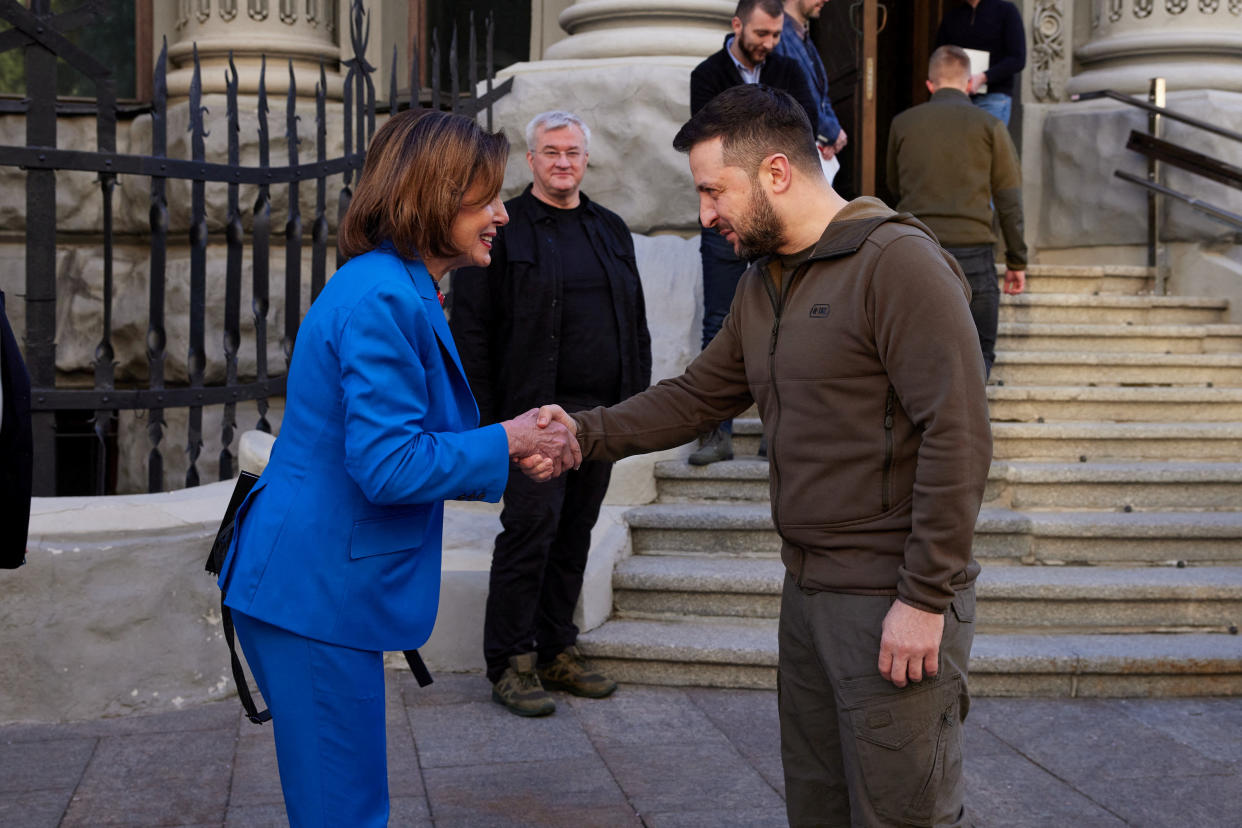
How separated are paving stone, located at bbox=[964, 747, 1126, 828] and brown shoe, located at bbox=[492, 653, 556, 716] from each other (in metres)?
1.47

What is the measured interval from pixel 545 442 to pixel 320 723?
791 mm

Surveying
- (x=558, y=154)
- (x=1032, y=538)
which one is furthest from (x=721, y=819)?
(x=1032, y=538)

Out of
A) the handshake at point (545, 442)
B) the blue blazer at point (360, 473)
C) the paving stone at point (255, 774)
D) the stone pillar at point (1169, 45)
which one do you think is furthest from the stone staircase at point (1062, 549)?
the blue blazer at point (360, 473)

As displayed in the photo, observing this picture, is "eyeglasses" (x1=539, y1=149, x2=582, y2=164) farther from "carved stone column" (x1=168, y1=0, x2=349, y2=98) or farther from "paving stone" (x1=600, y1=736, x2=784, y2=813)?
"carved stone column" (x1=168, y1=0, x2=349, y2=98)

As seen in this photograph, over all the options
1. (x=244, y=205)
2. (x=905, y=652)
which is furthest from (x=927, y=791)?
(x=244, y=205)

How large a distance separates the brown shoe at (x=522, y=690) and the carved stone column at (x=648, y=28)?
13.1ft

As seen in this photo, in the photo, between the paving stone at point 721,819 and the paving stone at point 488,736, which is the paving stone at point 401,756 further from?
the paving stone at point 721,819

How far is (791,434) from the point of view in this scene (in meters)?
2.63

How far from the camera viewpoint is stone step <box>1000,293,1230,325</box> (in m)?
7.93

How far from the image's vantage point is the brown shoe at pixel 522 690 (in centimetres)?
476

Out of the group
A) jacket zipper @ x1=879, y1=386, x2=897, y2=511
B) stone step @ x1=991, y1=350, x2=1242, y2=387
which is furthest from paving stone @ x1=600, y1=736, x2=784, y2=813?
stone step @ x1=991, y1=350, x2=1242, y2=387

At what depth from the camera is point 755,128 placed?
2662 mm

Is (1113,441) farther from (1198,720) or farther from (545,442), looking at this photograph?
(545,442)

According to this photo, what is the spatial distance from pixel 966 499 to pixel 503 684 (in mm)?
2789
